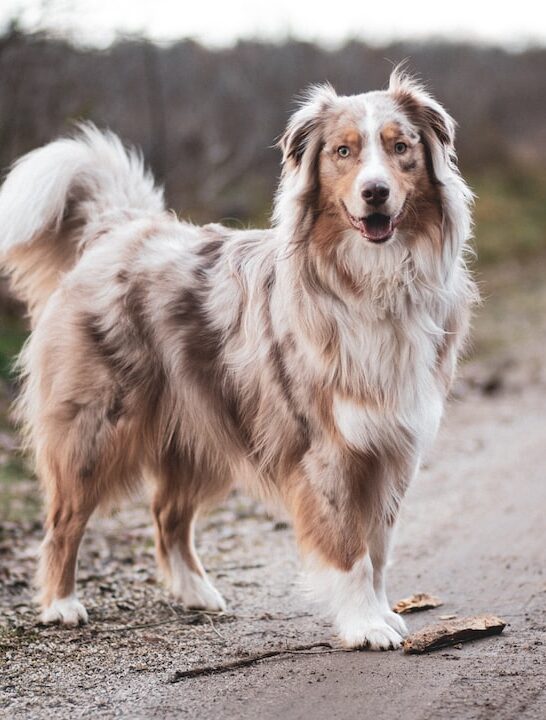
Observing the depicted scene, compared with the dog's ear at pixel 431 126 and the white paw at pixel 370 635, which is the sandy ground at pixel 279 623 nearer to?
the white paw at pixel 370 635

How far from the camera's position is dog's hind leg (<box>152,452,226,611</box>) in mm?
5422

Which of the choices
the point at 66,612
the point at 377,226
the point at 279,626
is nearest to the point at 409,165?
the point at 377,226

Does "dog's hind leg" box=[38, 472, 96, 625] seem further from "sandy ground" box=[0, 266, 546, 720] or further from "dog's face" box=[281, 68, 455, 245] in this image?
"dog's face" box=[281, 68, 455, 245]

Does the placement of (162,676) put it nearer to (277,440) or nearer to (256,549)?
(277,440)

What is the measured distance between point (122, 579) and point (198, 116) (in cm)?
1112

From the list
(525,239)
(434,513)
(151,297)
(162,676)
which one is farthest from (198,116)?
(162,676)

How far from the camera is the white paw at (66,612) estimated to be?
4883 mm

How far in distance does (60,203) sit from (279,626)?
2.48 m

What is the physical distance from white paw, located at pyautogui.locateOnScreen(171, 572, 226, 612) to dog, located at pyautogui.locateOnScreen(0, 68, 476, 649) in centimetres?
1

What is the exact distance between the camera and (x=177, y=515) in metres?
5.47

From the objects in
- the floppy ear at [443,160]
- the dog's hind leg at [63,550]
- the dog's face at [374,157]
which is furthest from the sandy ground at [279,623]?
the dog's face at [374,157]

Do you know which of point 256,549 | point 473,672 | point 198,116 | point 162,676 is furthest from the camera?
point 198,116

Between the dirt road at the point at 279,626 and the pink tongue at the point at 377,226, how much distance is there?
1707mm

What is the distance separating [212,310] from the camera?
4.93 metres
